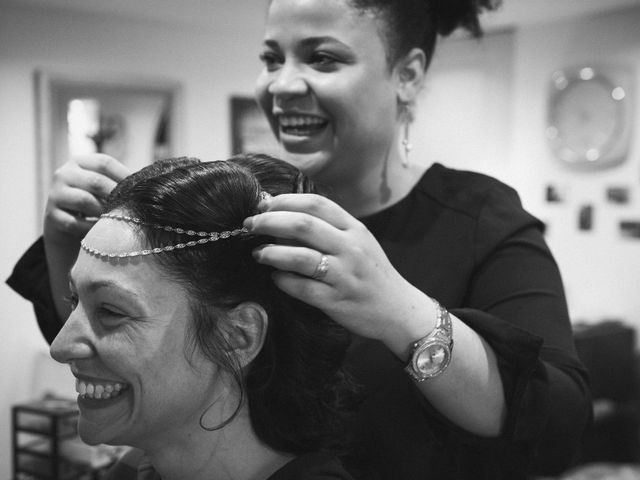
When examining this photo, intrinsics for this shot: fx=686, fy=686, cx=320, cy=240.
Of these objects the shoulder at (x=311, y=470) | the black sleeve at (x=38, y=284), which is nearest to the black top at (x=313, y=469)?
Answer: the shoulder at (x=311, y=470)

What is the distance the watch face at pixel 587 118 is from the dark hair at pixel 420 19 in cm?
A: 319

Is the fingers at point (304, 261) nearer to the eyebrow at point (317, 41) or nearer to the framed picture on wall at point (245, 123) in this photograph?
the eyebrow at point (317, 41)

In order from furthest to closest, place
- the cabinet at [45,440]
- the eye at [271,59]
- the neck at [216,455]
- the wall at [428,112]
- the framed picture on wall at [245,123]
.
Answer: the framed picture on wall at [245,123]
the wall at [428,112]
the cabinet at [45,440]
the eye at [271,59]
the neck at [216,455]

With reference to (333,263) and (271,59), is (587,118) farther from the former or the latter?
(333,263)

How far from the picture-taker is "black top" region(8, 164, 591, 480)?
97cm

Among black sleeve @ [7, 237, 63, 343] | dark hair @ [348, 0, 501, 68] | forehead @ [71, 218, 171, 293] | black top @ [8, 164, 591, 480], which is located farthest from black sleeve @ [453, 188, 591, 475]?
black sleeve @ [7, 237, 63, 343]

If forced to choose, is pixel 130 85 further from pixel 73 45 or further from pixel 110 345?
pixel 110 345

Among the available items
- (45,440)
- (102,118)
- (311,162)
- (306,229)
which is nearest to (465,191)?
(311,162)

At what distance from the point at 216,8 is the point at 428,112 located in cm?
206

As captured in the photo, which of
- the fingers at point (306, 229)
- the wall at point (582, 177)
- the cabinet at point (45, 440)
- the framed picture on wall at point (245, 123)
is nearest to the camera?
the fingers at point (306, 229)

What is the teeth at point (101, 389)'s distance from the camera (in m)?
0.91

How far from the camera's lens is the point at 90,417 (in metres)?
0.92

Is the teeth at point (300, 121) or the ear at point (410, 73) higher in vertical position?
the ear at point (410, 73)

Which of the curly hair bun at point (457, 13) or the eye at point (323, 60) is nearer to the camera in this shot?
the eye at point (323, 60)
